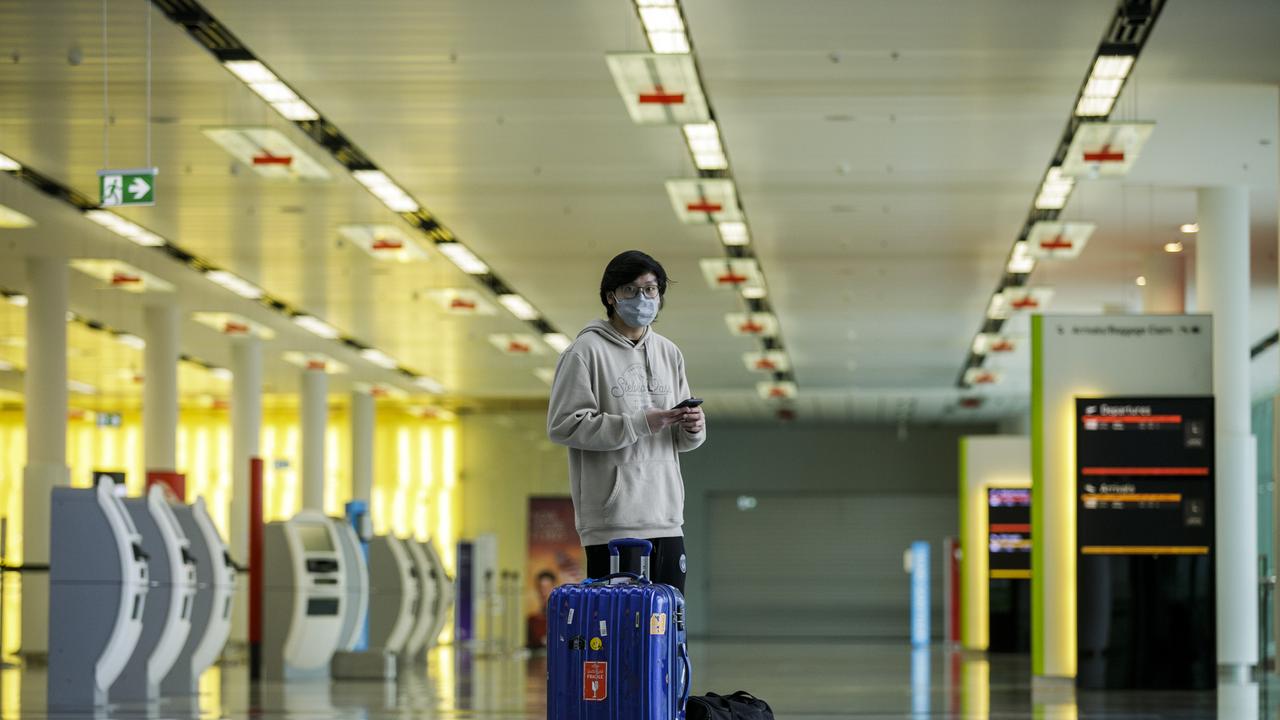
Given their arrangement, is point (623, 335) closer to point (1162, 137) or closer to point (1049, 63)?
point (1049, 63)

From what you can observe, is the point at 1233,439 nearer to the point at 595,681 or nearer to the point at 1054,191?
the point at 1054,191

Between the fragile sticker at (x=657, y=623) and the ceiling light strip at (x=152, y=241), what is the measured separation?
505 inches

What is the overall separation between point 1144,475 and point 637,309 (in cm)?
995

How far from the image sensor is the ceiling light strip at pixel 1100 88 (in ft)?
37.9

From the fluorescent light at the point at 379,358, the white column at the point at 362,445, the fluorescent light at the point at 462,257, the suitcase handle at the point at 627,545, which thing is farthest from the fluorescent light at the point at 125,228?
the suitcase handle at the point at 627,545

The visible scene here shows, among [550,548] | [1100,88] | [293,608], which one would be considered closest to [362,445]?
[550,548]

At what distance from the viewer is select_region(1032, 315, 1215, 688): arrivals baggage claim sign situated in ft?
44.8

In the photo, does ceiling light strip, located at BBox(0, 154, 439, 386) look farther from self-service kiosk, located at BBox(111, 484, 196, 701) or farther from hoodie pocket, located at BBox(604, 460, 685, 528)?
hoodie pocket, located at BBox(604, 460, 685, 528)

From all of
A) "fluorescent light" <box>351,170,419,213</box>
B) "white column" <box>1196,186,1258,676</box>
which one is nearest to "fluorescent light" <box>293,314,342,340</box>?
"fluorescent light" <box>351,170,419,213</box>

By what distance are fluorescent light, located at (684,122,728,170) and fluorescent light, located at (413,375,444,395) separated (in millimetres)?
16698

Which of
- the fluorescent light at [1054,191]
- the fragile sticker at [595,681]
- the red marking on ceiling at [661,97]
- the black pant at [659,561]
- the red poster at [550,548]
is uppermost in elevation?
the fluorescent light at [1054,191]

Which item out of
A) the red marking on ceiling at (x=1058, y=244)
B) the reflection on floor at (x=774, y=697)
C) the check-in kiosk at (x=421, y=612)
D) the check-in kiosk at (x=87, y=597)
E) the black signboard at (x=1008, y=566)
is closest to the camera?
the reflection on floor at (x=774, y=697)

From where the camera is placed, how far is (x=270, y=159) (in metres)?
13.6

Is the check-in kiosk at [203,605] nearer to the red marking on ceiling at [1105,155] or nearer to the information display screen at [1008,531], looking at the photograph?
the red marking on ceiling at [1105,155]
